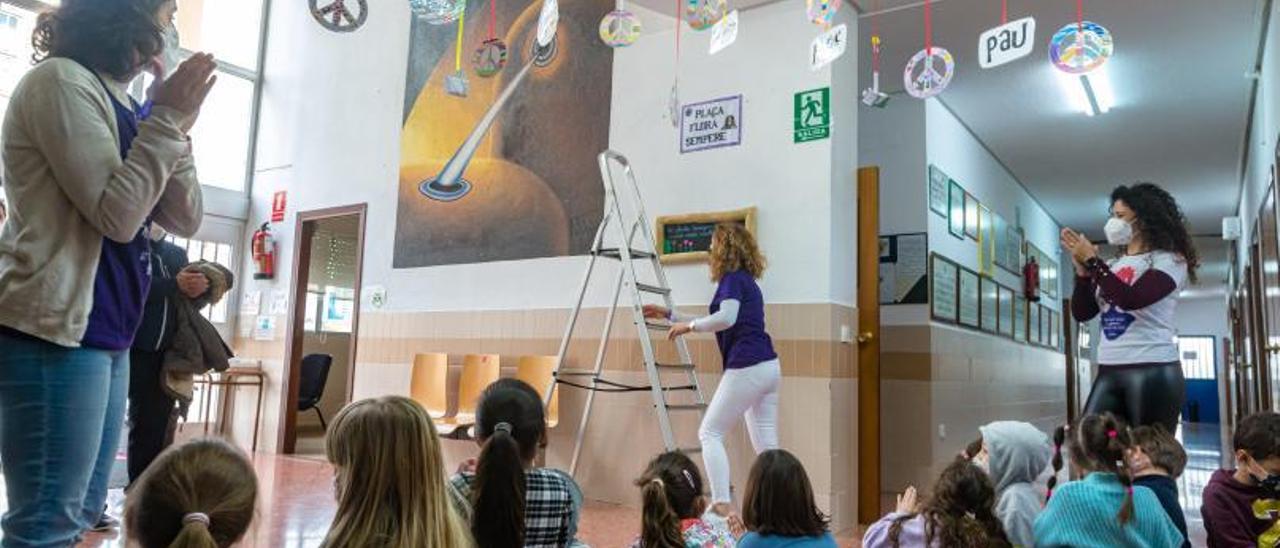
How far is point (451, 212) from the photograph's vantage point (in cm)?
545

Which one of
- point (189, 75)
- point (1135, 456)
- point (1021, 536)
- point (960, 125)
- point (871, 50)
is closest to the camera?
point (189, 75)

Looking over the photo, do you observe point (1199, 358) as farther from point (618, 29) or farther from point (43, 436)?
point (43, 436)

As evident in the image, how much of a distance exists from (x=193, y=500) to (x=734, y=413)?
269 centimetres

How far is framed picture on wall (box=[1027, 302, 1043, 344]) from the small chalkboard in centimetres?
539

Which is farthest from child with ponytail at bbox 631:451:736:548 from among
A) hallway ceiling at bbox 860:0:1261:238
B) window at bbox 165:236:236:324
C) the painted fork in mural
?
window at bbox 165:236:236:324

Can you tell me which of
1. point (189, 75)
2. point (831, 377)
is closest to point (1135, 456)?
point (831, 377)

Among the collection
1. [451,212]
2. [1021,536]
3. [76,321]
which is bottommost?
[1021,536]

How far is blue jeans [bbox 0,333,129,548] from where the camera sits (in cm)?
117

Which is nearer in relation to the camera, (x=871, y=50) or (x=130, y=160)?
(x=130, y=160)

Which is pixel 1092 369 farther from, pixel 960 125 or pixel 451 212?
pixel 451 212

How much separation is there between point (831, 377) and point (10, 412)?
10.9ft

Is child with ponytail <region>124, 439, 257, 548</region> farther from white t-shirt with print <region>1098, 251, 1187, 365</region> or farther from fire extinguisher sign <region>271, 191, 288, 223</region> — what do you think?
fire extinguisher sign <region>271, 191, 288, 223</region>

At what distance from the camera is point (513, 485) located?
1.57 m

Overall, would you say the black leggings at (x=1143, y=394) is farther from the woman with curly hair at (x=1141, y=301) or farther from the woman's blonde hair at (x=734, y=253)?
the woman's blonde hair at (x=734, y=253)
